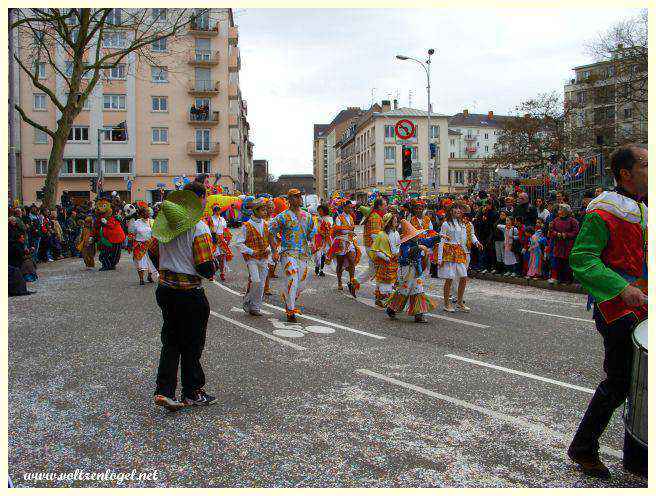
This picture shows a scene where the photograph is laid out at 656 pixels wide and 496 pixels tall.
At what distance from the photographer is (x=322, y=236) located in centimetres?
1259

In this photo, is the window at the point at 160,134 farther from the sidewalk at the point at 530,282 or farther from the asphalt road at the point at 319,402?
the asphalt road at the point at 319,402

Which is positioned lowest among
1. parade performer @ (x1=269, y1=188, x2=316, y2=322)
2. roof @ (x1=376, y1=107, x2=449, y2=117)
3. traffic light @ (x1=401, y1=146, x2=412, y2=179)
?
parade performer @ (x1=269, y1=188, x2=316, y2=322)

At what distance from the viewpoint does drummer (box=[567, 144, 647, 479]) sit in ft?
12.1

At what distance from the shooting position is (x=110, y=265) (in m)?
17.5

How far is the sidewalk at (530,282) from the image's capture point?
1341 centimetres

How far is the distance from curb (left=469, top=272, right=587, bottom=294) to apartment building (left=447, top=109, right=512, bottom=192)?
269 feet

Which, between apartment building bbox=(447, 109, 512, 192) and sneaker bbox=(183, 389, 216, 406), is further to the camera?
apartment building bbox=(447, 109, 512, 192)

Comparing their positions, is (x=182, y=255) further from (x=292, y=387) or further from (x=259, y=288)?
(x=259, y=288)

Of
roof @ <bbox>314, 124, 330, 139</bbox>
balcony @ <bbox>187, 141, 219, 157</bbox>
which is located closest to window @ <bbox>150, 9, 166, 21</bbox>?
balcony @ <bbox>187, 141, 219, 157</bbox>

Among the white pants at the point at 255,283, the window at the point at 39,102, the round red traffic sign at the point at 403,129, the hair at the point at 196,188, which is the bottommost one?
the white pants at the point at 255,283

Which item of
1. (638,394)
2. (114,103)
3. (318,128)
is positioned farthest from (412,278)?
(318,128)

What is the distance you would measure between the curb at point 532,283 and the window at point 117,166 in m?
49.2

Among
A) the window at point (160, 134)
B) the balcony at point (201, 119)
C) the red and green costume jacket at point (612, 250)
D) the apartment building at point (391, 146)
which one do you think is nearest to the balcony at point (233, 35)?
the balcony at point (201, 119)

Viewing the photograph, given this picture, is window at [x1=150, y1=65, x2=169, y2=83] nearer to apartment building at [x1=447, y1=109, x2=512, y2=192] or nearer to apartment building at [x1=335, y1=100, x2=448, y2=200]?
apartment building at [x1=335, y1=100, x2=448, y2=200]
